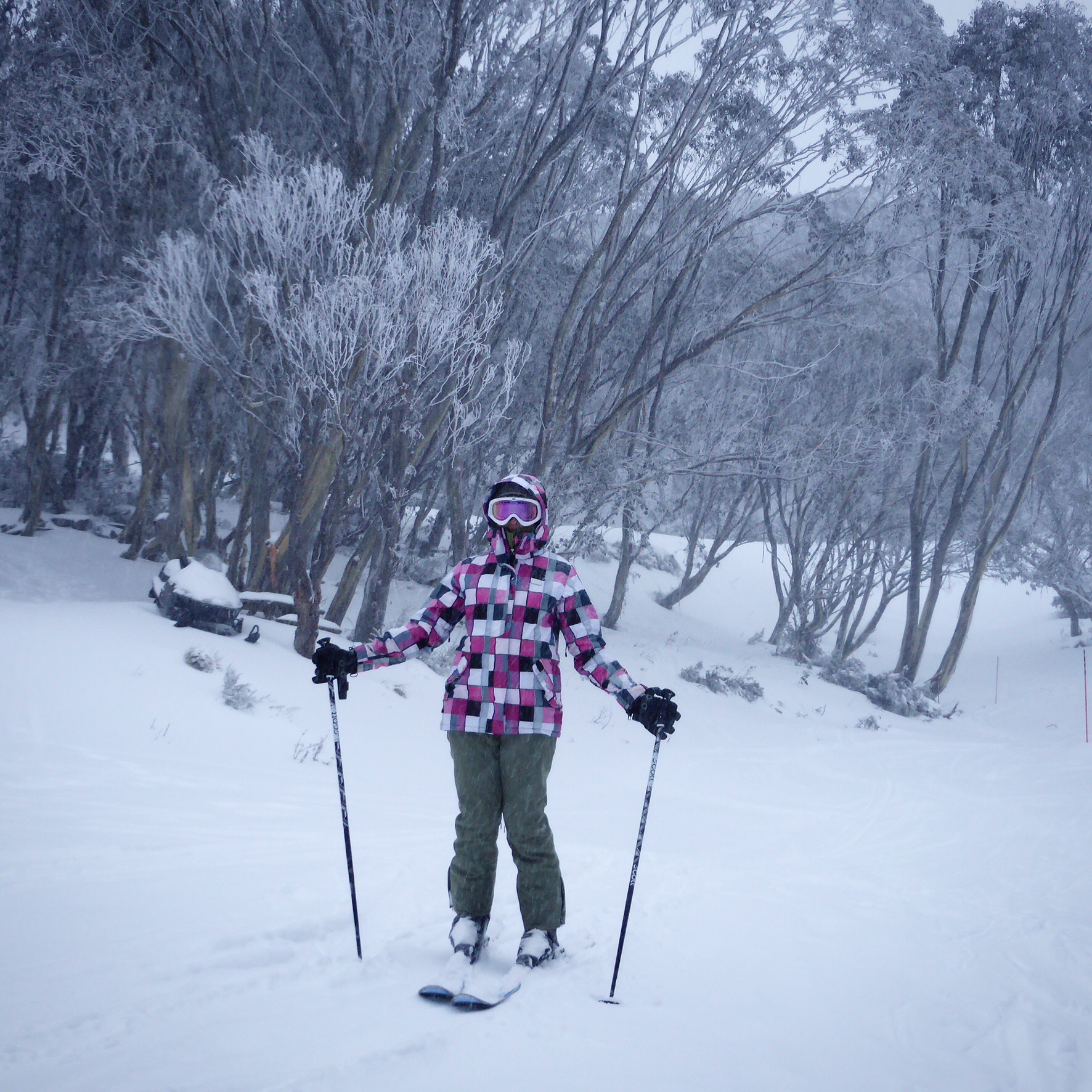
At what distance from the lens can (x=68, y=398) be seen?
17.2 metres

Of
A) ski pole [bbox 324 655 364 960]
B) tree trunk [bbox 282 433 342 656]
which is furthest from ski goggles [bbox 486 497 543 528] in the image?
tree trunk [bbox 282 433 342 656]

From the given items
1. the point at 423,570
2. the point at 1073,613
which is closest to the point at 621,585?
the point at 423,570

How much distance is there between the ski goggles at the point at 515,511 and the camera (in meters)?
3.20

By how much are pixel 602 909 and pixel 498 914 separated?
527 millimetres

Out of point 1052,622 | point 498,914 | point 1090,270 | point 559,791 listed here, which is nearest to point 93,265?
point 559,791

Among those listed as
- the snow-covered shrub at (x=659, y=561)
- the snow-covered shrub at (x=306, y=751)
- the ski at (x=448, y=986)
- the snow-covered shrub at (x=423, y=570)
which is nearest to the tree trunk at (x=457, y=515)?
the snow-covered shrub at (x=423, y=570)

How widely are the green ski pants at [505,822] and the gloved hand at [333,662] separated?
1.56ft

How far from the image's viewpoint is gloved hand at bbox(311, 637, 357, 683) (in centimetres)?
327

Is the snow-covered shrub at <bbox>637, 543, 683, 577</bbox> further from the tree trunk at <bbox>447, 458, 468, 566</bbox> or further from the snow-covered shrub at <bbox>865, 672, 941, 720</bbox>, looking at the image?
the tree trunk at <bbox>447, 458, 468, 566</bbox>

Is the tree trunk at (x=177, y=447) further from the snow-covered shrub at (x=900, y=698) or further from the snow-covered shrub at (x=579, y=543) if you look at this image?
the snow-covered shrub at (x=900, y=698)

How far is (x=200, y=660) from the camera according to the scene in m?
7.84

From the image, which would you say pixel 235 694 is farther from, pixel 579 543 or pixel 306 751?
pixel 579 543

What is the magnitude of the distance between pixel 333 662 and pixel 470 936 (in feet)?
3.57

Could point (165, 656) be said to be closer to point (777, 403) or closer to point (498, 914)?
point (498, 914)
